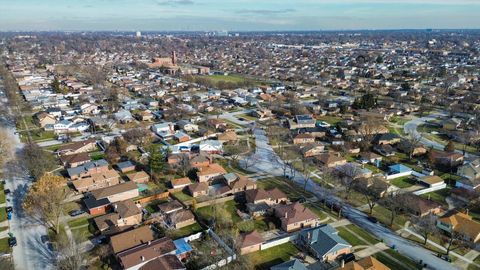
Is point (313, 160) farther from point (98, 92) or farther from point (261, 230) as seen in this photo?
point (98, 92)

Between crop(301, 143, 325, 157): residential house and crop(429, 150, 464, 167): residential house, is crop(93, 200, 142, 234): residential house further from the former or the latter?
crop(429, 150, 464, 167): residential house

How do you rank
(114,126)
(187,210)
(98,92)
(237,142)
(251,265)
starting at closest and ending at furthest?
1. (251,265)
2. (187,210)
3. (237,142)
4. (114,126)
5. (98,92)

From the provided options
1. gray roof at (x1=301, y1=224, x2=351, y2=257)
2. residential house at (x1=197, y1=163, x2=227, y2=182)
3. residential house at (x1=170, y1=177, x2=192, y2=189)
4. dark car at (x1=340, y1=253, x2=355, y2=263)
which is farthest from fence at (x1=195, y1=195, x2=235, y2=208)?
dark car at (x1=340, y1=253, x2=355, y2=263)

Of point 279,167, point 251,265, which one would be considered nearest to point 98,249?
point 251,265

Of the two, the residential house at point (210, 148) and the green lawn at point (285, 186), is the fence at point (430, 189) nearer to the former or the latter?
the green lawn at point (285, 186)

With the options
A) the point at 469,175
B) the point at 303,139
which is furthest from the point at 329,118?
the point at 469,175

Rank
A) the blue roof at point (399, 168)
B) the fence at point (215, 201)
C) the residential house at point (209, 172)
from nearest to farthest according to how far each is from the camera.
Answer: the fence at point (215, 201), the residential house at point (209, 172), the blue roof at point (399, 168)

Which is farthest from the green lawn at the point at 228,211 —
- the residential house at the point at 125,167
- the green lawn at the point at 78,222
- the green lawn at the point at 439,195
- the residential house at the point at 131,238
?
the green lawn at the point at 439,195
